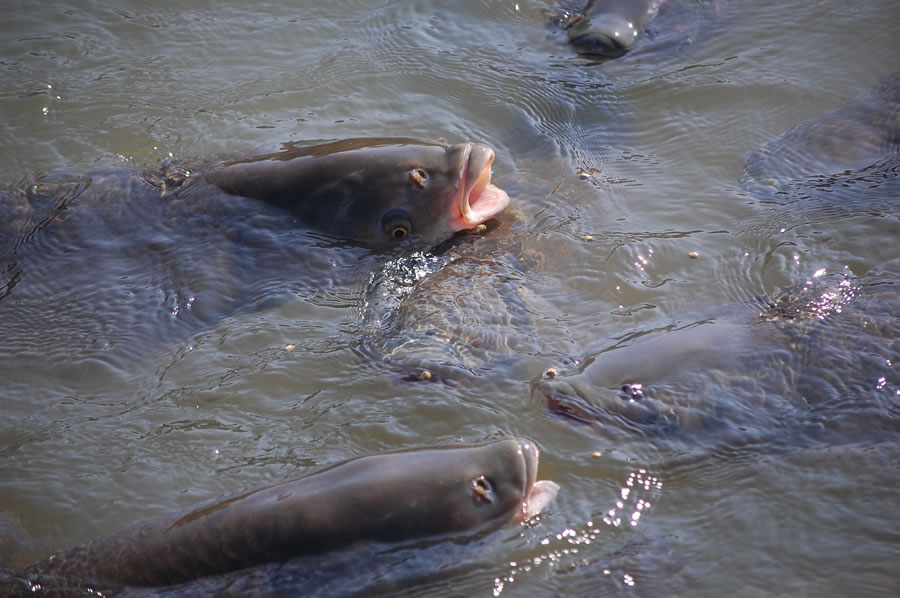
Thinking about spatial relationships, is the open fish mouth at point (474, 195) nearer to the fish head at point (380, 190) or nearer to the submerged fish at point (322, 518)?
the fish head at point (380, 190)

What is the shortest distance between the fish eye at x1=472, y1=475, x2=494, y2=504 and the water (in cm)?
25

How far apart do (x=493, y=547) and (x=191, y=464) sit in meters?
1.55

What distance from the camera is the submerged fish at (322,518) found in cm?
346

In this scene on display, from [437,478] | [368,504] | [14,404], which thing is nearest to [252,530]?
[368,504]

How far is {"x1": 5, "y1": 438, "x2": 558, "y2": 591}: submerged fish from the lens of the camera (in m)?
3.46

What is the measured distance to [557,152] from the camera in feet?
21.1

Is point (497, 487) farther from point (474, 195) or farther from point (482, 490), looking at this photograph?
point (474, 195)

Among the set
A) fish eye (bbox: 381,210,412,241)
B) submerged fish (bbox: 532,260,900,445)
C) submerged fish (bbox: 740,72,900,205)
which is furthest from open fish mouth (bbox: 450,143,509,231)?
submerged fish (bbox: 740,72,900,205)

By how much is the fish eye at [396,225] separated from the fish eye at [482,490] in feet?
7.11

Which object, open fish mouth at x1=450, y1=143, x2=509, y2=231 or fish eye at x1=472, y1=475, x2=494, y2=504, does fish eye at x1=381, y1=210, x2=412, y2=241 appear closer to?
open fish mouth at x1=450, y1=143, x2=509, y2=231

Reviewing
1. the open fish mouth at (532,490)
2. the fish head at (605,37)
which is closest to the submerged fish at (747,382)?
the open fish mouth at (532,490)

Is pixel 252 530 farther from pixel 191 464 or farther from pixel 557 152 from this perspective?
pixel 557 152

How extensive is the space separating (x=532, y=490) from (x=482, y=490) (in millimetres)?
294

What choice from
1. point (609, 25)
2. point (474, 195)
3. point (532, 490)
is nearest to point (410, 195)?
point (474, 195)
